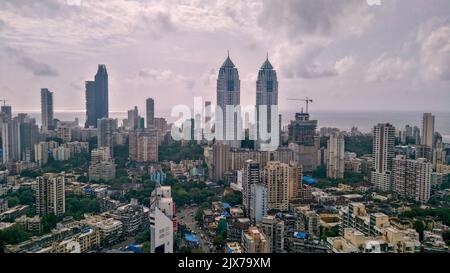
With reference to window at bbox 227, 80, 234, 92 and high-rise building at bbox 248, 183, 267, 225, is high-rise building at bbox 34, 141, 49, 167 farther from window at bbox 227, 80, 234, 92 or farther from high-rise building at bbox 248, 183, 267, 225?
window at bbox 227, 80, 234, 92

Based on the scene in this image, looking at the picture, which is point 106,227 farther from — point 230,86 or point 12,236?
point 230,86

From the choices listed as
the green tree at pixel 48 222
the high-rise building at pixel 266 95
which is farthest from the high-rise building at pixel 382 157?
the green tree at pixel 48 222

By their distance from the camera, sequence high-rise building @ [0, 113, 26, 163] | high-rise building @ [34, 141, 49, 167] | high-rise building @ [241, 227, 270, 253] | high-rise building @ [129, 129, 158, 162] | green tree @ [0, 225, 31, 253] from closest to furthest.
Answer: high-rise building @ [241, 227, 270, 253] → green tree @ [0, 225, 31, 253] → high-rise building @ [0, 113, 26, 163] → high-rise building @ [34, 141, 49, 167] → high-rise building @ [129, 129, 158, 162]

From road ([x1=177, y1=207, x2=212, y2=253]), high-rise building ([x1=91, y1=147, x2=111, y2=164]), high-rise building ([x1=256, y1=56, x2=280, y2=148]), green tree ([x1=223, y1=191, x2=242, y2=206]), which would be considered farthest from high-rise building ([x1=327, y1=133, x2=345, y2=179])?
high-rise building ([x1=91, y1=147, x2=111, y2=164])

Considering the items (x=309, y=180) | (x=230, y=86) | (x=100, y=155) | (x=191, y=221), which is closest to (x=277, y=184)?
(x=309, y=180)

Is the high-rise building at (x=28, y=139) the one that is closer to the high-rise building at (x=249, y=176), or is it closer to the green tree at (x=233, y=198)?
the green tree at (x=233, y=198)
